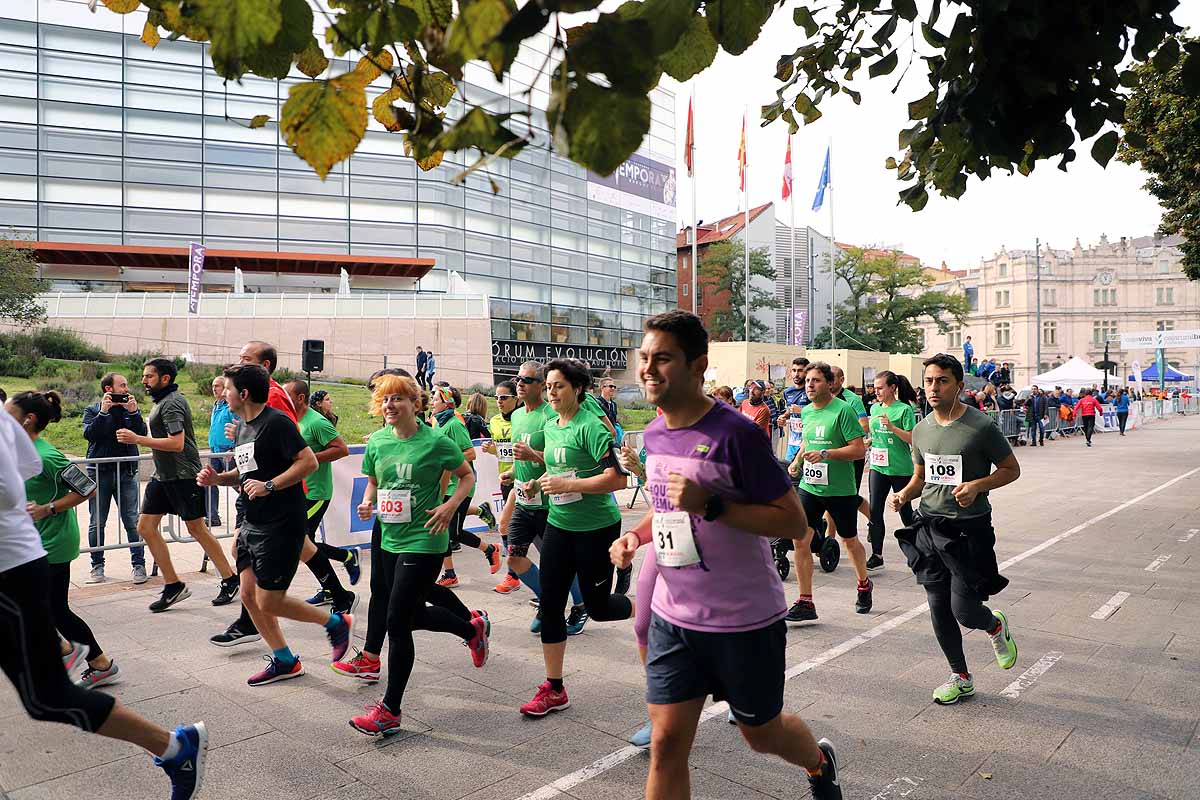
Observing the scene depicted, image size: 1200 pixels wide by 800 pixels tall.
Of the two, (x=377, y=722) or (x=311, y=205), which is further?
(x=311, y=205)

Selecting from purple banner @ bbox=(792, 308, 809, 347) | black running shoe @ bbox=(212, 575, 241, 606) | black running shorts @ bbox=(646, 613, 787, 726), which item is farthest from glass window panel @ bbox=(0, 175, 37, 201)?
black running shorts @ bbox=(646, 613, 787, 726)

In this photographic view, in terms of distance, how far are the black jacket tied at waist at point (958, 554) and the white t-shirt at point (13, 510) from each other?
4.28m

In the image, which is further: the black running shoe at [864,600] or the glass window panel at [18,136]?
the glass window panel at [18,136]

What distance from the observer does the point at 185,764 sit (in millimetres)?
3473

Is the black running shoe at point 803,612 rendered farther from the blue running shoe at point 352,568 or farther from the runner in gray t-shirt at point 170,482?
the runner in gray t-shirt at point 170,482

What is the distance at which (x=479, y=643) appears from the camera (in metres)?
5.14

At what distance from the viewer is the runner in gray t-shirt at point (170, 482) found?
267 inches

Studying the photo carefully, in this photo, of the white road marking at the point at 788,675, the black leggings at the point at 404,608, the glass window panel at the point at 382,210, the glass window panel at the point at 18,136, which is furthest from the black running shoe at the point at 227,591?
the glass window panel at the point at 18,136

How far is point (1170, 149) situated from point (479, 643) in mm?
11735

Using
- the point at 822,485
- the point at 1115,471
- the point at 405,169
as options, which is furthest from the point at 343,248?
the point at 822,485

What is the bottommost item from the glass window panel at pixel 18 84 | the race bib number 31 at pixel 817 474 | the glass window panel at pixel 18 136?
the race bib number 31 at pixel 817 474

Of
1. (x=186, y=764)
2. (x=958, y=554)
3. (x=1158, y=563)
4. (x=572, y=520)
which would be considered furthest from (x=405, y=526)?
(x=1158, y=563)

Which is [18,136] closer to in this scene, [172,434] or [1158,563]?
[172,434]

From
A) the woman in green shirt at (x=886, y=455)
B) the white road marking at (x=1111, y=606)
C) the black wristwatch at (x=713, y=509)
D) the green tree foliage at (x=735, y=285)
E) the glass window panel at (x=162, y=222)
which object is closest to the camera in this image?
the black wristwatch at (x=713, y=509)
